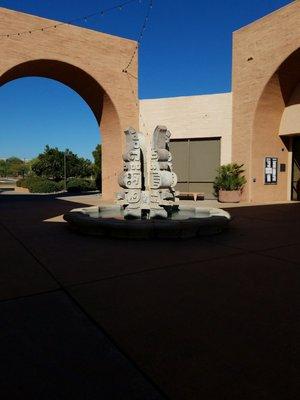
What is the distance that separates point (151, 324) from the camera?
322 centimetres

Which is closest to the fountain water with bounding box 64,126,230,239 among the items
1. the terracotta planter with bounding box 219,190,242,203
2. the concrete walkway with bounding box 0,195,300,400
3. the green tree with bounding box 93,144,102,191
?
the concrete walkway with bounding box 0,195,300,400

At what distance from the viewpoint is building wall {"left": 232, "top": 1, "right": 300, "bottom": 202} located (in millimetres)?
15742

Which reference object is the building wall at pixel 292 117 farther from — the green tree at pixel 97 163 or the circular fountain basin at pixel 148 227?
the green tree at pixel 97 163

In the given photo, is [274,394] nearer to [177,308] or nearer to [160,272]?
[177,308]

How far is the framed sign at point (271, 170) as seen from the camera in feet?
57.4

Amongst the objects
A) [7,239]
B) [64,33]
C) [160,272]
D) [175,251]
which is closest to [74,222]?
[7,239]

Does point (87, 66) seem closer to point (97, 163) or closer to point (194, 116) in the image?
point (194, 116)

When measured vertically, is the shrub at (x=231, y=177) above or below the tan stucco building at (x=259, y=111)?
below

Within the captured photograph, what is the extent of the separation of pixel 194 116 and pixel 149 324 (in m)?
16.7

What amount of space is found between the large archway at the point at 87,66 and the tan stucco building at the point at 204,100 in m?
0.04

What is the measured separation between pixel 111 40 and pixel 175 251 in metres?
14.6

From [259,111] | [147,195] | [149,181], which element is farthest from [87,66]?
[147,195]

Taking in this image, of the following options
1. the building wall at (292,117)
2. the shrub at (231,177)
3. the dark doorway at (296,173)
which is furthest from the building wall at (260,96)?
the dark doorway at (296,173)

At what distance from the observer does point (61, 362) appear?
255 cm
